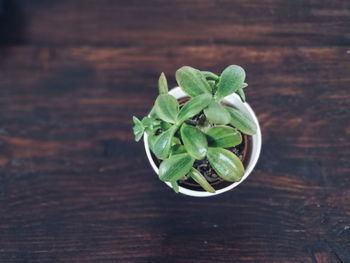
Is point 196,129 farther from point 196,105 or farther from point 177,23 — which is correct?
point 177,23

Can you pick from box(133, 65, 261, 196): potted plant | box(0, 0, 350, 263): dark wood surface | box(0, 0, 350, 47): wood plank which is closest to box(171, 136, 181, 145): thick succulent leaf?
box(133, 65, 261, 196): potted plant

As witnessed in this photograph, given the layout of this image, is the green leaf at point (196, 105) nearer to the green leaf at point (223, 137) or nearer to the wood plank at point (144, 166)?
the green leaf at point (223, 137)

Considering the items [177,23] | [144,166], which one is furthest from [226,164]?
[177,23]

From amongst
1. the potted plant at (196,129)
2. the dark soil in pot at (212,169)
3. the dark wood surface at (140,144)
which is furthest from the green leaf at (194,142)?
the dark wood surface at (140,144)

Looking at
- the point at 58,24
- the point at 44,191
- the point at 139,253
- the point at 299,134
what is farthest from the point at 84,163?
the point at 299,134

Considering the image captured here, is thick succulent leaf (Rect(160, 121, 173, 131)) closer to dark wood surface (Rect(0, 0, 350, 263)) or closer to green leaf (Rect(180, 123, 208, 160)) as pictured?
green leaf (Rect(180, 123, 208, 160))

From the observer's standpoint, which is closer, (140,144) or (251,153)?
(251,153)
